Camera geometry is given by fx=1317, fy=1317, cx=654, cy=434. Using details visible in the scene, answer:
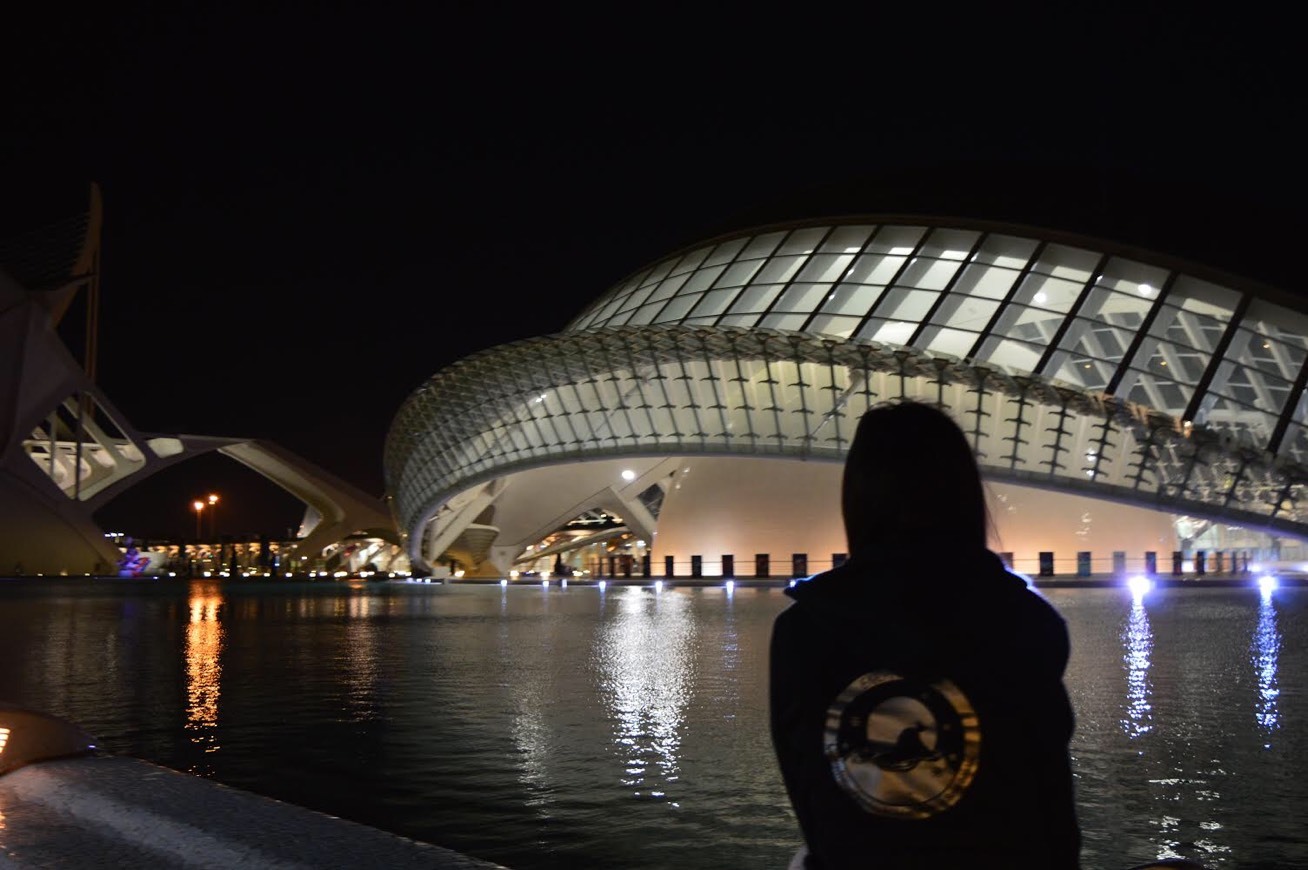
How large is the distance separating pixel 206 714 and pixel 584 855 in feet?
15.6

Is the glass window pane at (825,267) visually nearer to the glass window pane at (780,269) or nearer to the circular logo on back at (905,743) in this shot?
the glass window pane at (780,269)

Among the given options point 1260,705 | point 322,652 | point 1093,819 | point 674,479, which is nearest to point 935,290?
point 674,479

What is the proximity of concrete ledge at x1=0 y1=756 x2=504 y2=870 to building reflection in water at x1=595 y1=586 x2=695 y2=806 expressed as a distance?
2337 mm

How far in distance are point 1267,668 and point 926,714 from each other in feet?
35.1

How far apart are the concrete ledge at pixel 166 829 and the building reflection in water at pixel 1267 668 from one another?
5523mm

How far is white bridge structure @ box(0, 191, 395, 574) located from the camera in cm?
6112

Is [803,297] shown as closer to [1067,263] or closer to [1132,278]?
[1067,263]

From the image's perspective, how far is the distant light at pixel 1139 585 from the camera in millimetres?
30384

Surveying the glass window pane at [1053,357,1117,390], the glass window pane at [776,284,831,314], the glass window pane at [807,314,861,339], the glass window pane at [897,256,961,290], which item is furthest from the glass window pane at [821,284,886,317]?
Answer: the glass window pane at [1053,357,1117,390]

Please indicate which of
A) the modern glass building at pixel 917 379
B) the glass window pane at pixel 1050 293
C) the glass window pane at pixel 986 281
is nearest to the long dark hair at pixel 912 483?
the modern glass building at pixel 917 379

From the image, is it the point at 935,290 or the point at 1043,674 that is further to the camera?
the point at 935,290

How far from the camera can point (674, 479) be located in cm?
5056

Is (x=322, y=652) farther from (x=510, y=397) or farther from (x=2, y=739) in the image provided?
(x=510, y=397)

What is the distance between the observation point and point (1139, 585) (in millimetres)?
34438
